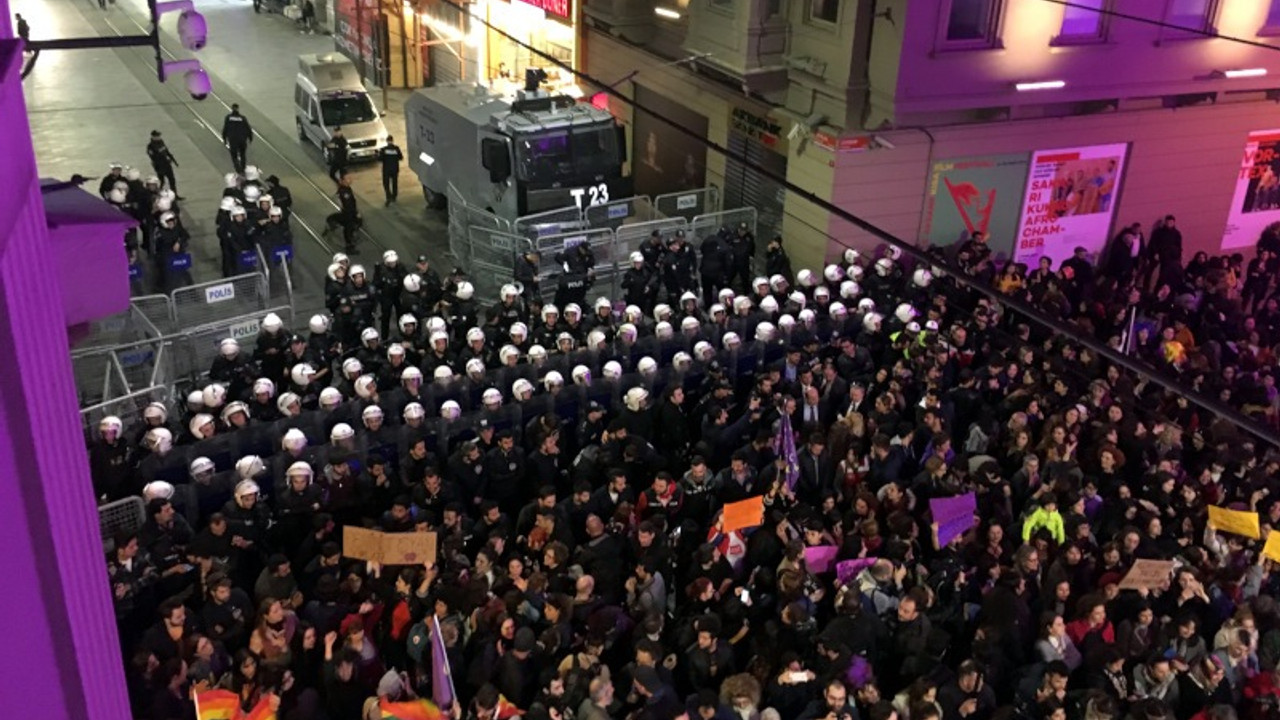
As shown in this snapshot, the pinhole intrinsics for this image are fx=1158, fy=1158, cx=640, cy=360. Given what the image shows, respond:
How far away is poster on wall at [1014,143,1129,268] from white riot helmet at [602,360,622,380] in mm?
10161

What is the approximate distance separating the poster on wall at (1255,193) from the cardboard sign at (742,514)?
16668mm

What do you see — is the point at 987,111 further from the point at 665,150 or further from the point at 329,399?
the point at 329,399

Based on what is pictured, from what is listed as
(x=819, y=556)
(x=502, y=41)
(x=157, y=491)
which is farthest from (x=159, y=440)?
(x=502, y=41)

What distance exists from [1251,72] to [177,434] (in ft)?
59.6

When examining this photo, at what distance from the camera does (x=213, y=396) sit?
12.3 metres

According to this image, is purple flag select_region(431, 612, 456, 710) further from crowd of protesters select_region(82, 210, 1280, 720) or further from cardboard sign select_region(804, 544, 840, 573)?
cardboard sign select_region(804, 544, 840, 573)

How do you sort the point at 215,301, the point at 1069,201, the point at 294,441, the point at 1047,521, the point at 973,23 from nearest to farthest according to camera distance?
1. the point at 1047,521
2. the point at 294,441
3. the point at 215,301
4. the point at 973,23
5. the point at 1069,201

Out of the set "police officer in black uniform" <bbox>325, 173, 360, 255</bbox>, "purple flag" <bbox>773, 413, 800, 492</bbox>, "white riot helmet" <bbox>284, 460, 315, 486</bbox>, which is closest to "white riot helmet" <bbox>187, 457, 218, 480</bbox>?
"white riot helmet" <bbox>284, 460, 315, 486</bbox>

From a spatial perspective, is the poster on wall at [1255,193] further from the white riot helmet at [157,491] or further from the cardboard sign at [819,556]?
the white riot helmet at [157,491]

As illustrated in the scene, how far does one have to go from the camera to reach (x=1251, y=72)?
1994 cm

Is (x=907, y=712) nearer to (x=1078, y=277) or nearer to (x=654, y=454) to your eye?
(x=654, y=454)

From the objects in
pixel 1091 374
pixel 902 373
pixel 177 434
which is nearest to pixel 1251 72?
pixel 1091 374

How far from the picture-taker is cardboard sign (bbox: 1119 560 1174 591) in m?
9.27

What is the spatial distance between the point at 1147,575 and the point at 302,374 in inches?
351
